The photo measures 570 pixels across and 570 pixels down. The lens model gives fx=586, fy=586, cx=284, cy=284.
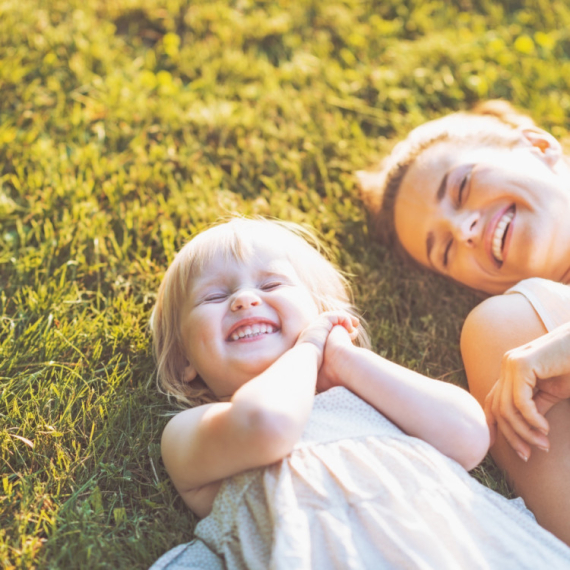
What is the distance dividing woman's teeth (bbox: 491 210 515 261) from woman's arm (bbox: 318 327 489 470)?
3.15 feet

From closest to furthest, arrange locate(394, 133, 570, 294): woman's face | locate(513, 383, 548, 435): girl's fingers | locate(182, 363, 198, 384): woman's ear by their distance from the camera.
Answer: locate(513, 383, 548, 435): girl's fingers
locate(182, 363, 198, 384): woman's ear
locate(394, 133, 570, 294): woman's face

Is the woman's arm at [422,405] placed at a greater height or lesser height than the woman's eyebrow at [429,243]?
lesser

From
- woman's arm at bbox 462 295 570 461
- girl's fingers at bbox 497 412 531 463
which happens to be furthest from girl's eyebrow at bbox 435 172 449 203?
girl's fingers at bbox 497 412 531 463

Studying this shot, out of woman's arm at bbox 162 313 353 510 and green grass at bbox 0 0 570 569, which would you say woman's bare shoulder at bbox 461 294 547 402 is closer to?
green grass at bbox 0 0 570 569

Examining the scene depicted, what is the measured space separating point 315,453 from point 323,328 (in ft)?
1.58

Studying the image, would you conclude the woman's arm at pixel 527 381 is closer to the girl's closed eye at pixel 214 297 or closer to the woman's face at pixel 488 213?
→ the woman's face at pixel 488 213

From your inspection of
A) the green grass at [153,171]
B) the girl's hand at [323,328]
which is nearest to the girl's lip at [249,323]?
the girl's hand at [323,328]

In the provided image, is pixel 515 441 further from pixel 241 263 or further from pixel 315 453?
pixel 241 263

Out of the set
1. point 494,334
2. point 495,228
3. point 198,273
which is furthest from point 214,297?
point 495,228

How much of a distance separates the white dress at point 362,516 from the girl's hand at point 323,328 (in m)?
0.27

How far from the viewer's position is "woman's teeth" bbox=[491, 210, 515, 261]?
273 centimetres

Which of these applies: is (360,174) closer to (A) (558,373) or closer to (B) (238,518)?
(A) (558,373)

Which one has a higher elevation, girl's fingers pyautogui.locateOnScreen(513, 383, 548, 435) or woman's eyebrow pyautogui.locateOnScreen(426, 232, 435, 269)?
woman's eyebrow pyautogui.locateOnScreen(426, 232, 435, 269)

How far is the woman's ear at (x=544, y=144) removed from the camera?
2854 millimetres
